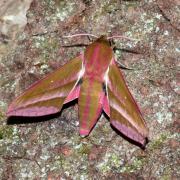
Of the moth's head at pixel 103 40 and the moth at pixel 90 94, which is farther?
the moth's head at pixel 103 40

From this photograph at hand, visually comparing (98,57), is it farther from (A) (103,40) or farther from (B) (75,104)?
(B) (75,104)

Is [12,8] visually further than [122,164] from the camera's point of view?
Yes

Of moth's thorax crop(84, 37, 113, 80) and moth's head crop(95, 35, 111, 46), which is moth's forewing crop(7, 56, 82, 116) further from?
moth's head crop(95, 35, 111, 46)

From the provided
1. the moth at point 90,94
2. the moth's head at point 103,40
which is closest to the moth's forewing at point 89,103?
the moth at point 90,94

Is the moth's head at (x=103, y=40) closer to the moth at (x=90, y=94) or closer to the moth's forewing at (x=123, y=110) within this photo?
the moth at (x=90, y=94)

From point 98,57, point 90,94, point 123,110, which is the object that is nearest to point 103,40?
point 98,57

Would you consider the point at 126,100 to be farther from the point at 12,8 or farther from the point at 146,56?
the point at 12,8

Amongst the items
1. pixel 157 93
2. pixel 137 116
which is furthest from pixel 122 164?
pixel 157 93
